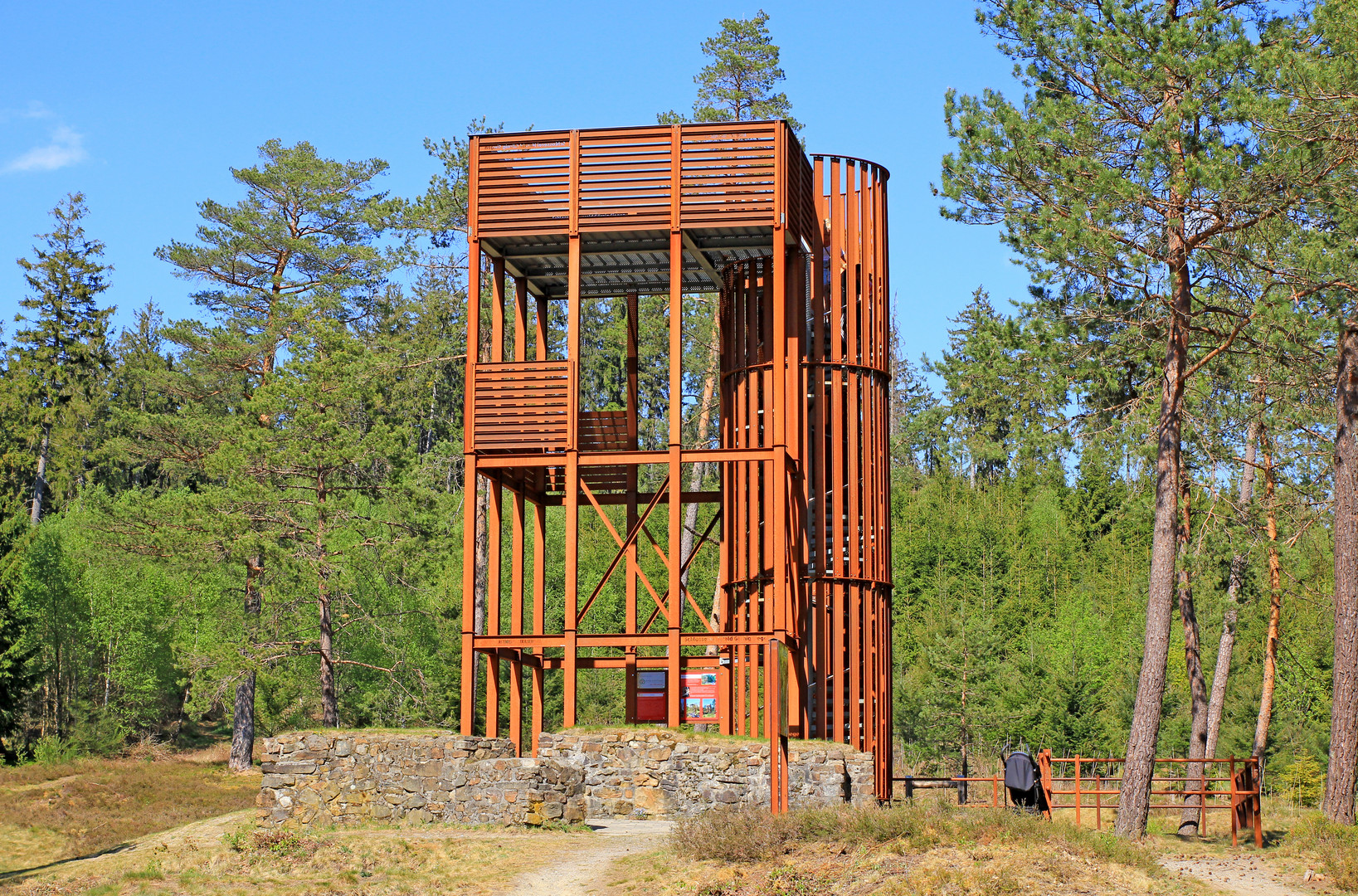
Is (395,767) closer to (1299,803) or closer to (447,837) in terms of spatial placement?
(447,837)

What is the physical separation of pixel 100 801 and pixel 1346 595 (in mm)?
24866

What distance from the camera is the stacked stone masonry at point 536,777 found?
18.3 meters

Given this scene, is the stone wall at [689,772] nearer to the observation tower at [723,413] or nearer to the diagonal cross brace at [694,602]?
the observation tower at [723,413]

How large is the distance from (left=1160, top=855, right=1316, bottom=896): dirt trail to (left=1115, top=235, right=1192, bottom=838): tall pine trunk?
1.87 m

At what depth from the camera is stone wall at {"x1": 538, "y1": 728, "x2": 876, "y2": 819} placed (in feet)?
61.5

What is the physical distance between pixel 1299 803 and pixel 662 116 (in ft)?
78.8

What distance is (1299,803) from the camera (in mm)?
30391

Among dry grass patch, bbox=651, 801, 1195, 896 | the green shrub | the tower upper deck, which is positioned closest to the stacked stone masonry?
dry grass patch, bbox=651, 801, 1195, 896

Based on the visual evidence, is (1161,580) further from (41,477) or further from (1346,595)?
(41,477)

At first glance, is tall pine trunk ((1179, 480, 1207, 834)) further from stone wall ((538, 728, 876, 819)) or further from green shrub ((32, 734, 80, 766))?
green shrub ((32, 734, 80, 766))

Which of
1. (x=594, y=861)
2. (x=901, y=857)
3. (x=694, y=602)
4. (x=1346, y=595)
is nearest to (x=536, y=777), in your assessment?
(x=594, y=861)

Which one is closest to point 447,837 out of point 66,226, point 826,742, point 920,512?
point 826,742

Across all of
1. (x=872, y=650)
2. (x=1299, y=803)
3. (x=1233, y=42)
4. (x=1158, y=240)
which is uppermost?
(x=1233, y=42)

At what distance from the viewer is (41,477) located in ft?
184
